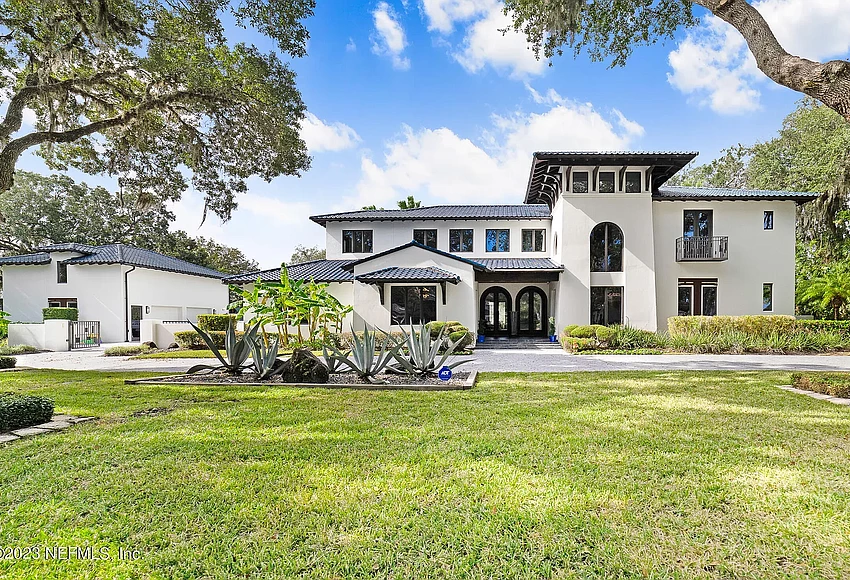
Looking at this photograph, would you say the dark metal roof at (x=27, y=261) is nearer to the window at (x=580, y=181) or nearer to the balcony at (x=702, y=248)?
the window at (x=580, y=181)

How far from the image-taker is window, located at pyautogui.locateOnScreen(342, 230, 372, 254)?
82.7 feet

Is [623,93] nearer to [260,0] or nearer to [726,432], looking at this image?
[260,0]

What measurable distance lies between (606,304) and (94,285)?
2794 centimetres

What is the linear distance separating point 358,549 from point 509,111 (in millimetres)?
22399

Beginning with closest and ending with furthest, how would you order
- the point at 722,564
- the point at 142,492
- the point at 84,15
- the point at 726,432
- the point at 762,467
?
the point at 722,564 < the point at 142,492 < the point at 762,467 < the point at 726,432 < the point at 84,15


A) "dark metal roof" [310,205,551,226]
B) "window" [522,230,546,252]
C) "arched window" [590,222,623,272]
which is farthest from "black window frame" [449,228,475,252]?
"arched window" [590,222,623,272]

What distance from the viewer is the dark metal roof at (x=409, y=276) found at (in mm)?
19812

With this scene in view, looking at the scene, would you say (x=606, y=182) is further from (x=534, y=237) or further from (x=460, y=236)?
(x=460, y=236)

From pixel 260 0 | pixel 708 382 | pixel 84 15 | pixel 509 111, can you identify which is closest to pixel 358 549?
pixel 708 382

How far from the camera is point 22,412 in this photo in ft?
17.7

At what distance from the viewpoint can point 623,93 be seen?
18188 millimetres

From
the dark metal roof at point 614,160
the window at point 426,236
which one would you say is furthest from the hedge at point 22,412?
the window at point 426,236

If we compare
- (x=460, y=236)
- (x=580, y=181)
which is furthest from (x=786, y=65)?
(x=460, y=236)

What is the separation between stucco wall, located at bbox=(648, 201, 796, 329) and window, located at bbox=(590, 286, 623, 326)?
6.59ft
